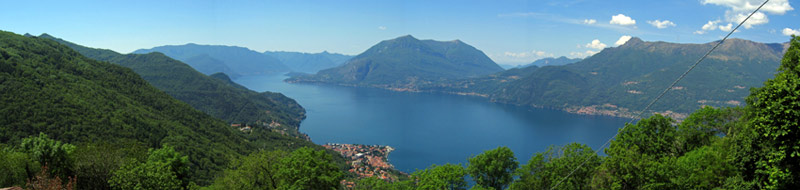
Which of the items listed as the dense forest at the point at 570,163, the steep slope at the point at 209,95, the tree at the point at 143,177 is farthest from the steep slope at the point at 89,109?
the steep slope at the point at 209,95

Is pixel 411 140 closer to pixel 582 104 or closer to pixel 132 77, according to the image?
pixel 132 77

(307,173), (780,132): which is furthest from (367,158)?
(780,132)

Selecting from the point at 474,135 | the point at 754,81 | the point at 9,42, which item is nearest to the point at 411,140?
the point at 474,135

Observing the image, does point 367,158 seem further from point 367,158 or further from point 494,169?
point 494,169

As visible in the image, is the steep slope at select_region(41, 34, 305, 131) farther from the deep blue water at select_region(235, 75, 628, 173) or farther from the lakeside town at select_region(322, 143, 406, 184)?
the lakeside town at select_region(322, 143, 406, 184)

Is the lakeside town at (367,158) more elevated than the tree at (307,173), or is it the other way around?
the tree at (307,173)

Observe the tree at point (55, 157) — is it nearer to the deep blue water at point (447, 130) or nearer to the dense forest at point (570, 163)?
the dense forest at point (570, 163)

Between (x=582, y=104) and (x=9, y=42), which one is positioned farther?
(x=582, y=104)
